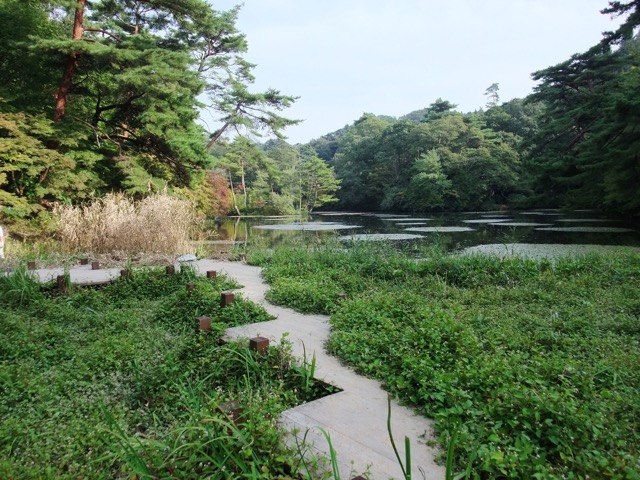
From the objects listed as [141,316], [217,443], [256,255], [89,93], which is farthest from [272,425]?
[89,93]

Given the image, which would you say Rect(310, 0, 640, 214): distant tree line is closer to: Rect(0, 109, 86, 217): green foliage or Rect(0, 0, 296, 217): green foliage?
Rect(0, 0, 296, 217): green foliage

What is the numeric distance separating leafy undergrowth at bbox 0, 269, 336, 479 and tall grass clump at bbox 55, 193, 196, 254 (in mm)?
2374

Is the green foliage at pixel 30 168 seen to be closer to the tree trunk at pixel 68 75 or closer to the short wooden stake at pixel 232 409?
the tree trunk at pixel 68 75

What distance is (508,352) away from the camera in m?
2.11

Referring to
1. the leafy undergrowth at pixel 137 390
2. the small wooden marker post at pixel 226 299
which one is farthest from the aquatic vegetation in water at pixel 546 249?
the leafy undergrowth at pixel 137 390

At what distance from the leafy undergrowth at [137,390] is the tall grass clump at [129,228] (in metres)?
2.37

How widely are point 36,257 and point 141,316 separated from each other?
374 centimetres

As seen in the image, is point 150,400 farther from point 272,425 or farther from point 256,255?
point 256,255

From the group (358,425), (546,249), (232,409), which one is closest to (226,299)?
(232,409)

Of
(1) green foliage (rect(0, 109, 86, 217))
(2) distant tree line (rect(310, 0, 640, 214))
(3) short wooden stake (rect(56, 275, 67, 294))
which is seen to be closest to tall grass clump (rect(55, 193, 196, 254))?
(3) short wooden stake (rect(56, 275, 67, 294))

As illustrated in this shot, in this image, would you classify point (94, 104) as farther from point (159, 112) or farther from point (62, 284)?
point (62, 284)

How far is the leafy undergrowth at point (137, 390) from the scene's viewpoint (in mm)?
1254

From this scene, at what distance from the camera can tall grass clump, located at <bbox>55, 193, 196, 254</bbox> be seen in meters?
5.80

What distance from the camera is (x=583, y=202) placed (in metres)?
14.5
